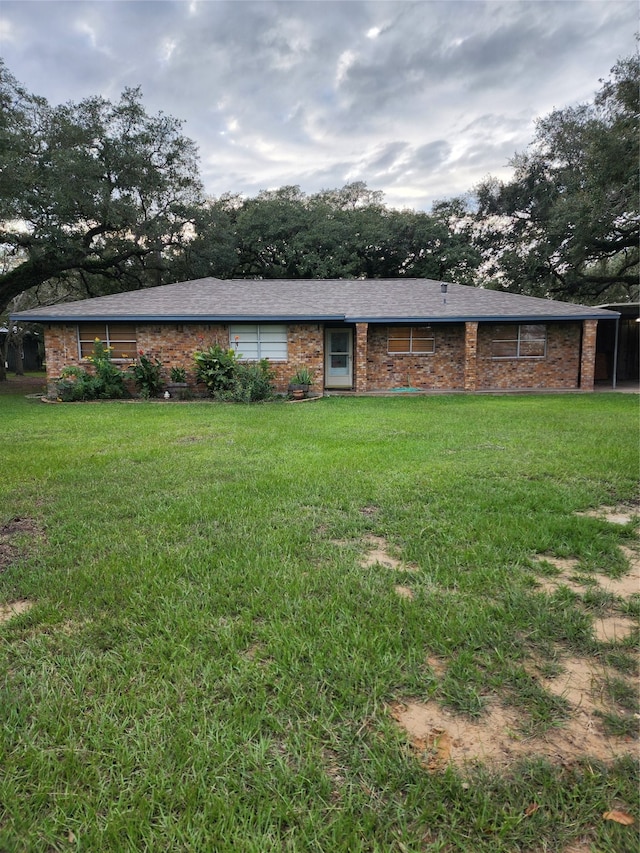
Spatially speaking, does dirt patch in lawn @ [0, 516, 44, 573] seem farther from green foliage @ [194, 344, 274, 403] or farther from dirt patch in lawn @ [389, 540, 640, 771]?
green foliage @ [194, 344, 274, 403]

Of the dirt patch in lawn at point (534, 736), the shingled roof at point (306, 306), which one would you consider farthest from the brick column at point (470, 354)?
the dirt patch in lawn at point (534, 736)

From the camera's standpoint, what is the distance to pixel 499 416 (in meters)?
9.16

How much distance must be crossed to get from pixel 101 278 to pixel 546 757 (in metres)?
27.3

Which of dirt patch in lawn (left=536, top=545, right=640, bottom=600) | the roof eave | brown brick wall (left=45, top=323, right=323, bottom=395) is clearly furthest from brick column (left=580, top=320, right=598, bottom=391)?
dirt patch in lawn (left=536, top=545, right=640, bottom=600)

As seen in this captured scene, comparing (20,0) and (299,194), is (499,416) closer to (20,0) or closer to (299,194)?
(20,0)

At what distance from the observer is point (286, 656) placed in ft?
6.61

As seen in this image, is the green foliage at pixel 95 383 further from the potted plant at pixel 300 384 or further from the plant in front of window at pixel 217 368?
the potted plant at pixel 300 384

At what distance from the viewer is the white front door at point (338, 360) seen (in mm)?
16453

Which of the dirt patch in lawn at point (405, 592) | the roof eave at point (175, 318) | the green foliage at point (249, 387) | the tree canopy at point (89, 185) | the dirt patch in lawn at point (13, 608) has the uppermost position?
the tree canopy at point (89, 185)

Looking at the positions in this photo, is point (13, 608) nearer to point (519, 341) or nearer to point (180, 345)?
point (180, 345)

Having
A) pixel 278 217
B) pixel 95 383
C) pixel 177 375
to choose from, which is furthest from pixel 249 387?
pixel 278 217

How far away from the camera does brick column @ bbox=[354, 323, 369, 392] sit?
14.9 meters

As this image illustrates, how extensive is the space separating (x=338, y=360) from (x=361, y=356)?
176 cm

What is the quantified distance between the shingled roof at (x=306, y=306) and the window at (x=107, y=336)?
0.53m
